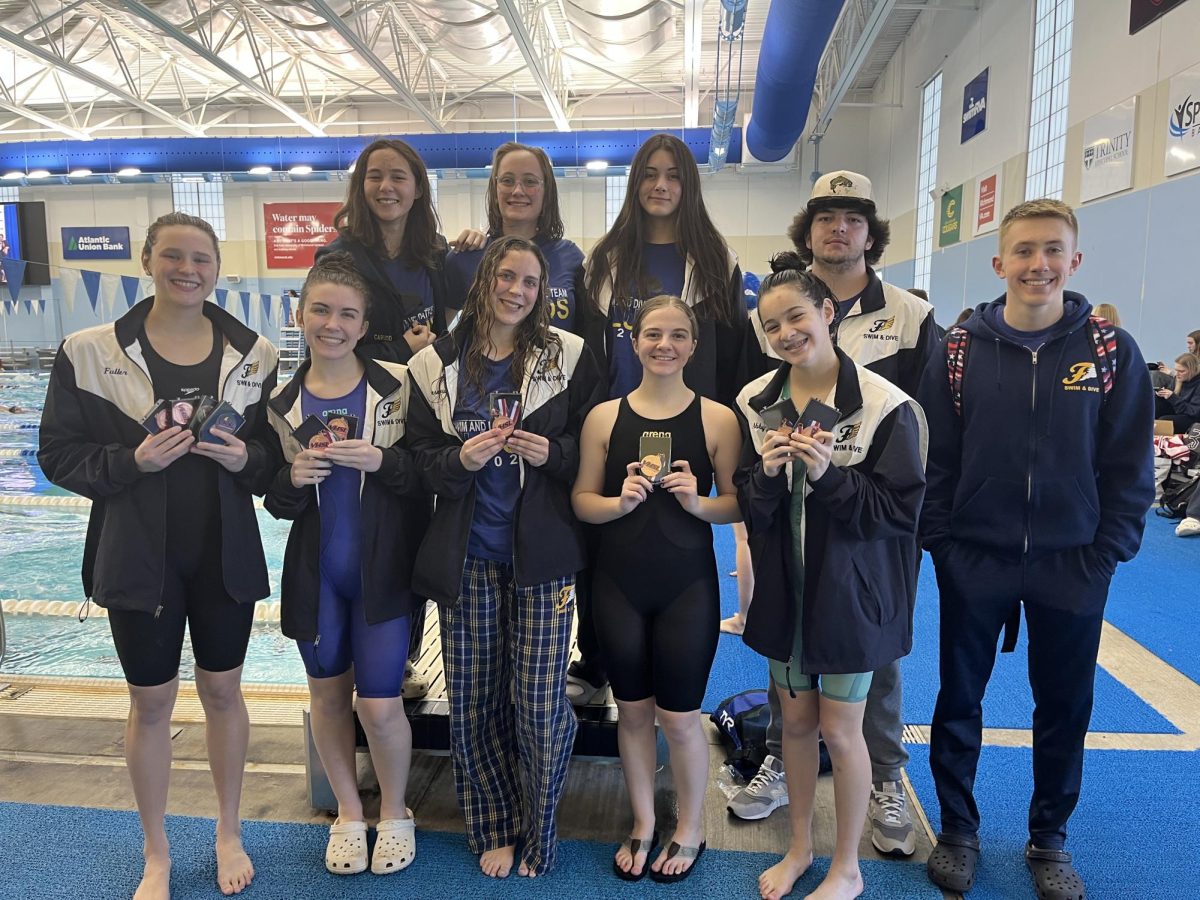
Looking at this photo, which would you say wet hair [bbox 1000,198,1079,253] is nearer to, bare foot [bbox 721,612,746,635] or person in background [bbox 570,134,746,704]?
person in background [bbox 570,134,746,704]

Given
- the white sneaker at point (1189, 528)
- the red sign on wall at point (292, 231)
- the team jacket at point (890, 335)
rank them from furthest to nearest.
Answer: the red sign on wall at point (292, 231), the white sneaker at point (1189, 528), the team jacket at point (890, 335)

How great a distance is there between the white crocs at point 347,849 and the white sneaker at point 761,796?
3.98ft

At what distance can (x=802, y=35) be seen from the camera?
8375 millimetres

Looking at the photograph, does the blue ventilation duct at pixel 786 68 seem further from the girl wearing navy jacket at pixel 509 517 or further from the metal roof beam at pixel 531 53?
the girl wearing navy jacket at pixel 509 517

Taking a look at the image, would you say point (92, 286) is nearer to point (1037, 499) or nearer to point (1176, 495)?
point (1037, 499)

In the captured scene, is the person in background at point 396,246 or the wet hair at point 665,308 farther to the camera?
the person in background at point 396,246

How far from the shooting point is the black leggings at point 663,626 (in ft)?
6.98

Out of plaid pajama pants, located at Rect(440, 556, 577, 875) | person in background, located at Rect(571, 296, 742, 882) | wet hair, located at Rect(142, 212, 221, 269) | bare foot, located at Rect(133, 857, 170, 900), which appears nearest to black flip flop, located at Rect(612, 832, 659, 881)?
person in background, located at Rect(571, 296, 742, 882)

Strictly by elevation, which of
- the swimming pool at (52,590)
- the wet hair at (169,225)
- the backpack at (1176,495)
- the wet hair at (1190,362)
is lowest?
the swimming pool at (52,590)

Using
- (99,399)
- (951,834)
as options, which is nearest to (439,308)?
(99,399)

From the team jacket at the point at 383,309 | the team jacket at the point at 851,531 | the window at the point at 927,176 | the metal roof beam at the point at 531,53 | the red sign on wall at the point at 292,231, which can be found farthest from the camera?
the red sign on wall at the point at 292,231

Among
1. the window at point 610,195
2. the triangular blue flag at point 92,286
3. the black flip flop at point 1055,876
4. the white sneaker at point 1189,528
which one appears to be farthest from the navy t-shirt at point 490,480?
the window at point 610,195

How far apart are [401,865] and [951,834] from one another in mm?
1678

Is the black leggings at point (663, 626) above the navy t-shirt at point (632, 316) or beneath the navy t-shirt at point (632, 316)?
beneath
